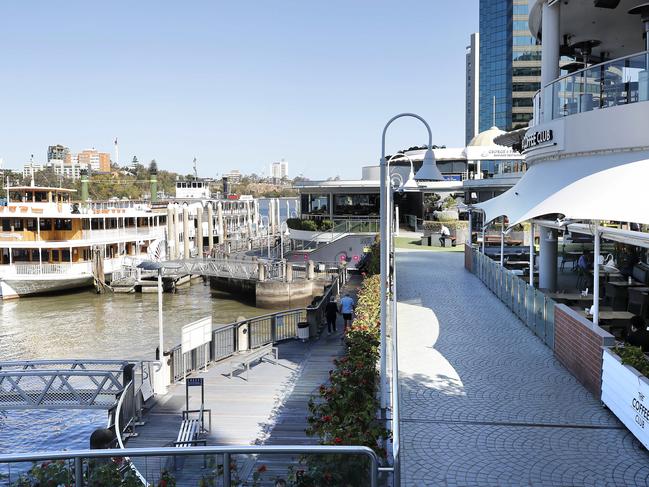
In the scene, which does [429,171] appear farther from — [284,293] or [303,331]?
[284,293]

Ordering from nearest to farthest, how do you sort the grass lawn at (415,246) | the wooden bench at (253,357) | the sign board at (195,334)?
the sign board at (195,334)
the wooden bench at (253,357)
the grass lawn at (415,246)

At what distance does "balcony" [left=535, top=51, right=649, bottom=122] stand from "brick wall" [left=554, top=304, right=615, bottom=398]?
452cm

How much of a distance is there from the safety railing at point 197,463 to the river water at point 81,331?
9.84 meters

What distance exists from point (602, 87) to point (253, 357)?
10.5 meters

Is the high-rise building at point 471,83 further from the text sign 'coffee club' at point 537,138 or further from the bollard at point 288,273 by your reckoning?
the text sign 'coffee club' at point 537,138

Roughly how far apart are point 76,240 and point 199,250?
1468 cm

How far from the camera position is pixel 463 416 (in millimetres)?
9516

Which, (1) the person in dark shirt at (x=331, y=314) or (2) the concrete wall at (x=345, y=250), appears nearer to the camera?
(1) the person in dark shirt at (x=331, y=314)

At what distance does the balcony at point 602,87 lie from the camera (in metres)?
12.2

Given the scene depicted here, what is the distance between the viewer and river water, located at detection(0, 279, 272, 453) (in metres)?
15.2

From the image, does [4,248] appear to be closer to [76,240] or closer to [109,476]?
[76,240]

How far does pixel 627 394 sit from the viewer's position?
8.75 metres

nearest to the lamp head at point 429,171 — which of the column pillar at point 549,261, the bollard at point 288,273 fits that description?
the column pillar at point 549,261

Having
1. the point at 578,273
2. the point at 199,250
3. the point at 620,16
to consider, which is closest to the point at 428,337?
the point at 578,273
